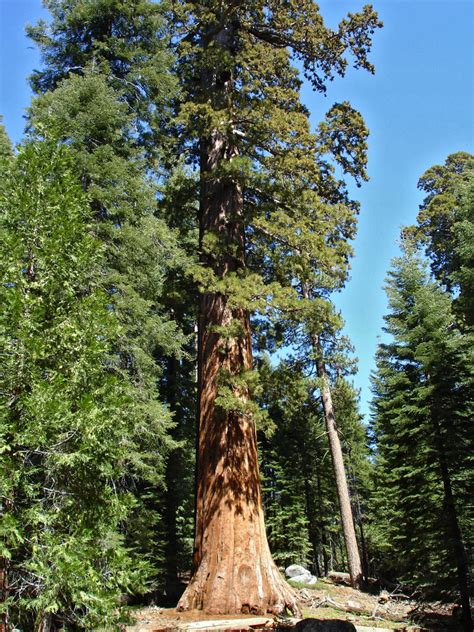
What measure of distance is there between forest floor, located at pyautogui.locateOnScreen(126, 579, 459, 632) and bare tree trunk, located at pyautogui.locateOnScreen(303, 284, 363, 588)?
2.50 ft

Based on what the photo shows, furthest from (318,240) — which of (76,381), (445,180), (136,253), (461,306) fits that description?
(445,180)

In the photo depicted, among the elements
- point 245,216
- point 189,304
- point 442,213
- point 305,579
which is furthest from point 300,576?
point 442,213

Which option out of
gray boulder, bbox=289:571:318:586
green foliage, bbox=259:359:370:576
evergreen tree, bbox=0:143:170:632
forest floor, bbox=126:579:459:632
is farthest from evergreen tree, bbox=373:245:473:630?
green foliage, bbox=259:359:370:576

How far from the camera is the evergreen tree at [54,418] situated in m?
4.06

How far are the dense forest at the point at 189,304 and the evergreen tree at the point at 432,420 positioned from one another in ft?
0.19

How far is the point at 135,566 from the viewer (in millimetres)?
4770

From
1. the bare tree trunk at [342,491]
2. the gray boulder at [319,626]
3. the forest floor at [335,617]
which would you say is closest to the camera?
the gray boulder at [319,626]

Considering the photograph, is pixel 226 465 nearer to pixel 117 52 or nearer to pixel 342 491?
pixel 342 491

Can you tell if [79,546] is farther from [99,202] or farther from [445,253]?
[445,253]

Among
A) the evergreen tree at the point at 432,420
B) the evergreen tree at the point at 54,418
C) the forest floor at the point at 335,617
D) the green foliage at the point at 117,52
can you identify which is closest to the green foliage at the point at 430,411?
the evergreen tree at the point at 432,420

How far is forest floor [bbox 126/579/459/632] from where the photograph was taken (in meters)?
4.21

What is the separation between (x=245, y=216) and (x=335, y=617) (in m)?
6.50

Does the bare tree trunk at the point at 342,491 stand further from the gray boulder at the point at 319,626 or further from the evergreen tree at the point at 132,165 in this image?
the gray boulder at the point at 319,626

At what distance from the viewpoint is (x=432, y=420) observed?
33.9ft
